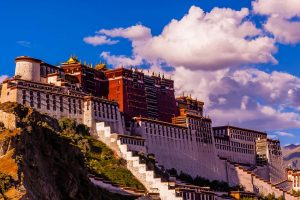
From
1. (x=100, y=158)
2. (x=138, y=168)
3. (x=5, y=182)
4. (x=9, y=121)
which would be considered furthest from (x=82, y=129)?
(x=5, y=182)

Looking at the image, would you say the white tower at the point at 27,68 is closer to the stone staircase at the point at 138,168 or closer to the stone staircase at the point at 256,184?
the stone staircase at the point at 138,168

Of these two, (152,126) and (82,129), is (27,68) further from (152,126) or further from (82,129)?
(152,126)

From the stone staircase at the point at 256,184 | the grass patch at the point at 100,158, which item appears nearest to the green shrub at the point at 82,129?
the grass patch at the point at 100,158

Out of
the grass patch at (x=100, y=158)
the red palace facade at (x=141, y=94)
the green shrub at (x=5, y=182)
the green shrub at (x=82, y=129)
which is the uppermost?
the red palace facade at (x=141, y=94)

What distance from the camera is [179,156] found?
118m

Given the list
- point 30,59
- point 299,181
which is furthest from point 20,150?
point 299,181

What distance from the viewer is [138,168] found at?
10000cm

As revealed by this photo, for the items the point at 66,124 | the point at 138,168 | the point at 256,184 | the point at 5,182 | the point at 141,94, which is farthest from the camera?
the point at 256,184

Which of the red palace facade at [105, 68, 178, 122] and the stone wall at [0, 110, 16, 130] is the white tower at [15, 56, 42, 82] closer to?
the red palace facade at [105, 68, 178, 122]

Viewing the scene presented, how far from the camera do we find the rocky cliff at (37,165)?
50.6m

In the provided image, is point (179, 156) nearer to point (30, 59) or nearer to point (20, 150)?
point (30, 59)

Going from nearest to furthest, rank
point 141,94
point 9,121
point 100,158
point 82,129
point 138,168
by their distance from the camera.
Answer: point 9,121 → point 100,158 → point 138,168 → point 82,129 → point 141,94

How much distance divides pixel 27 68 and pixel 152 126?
24.2 meters

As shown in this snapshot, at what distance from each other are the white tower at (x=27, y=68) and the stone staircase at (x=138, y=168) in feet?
45.4
